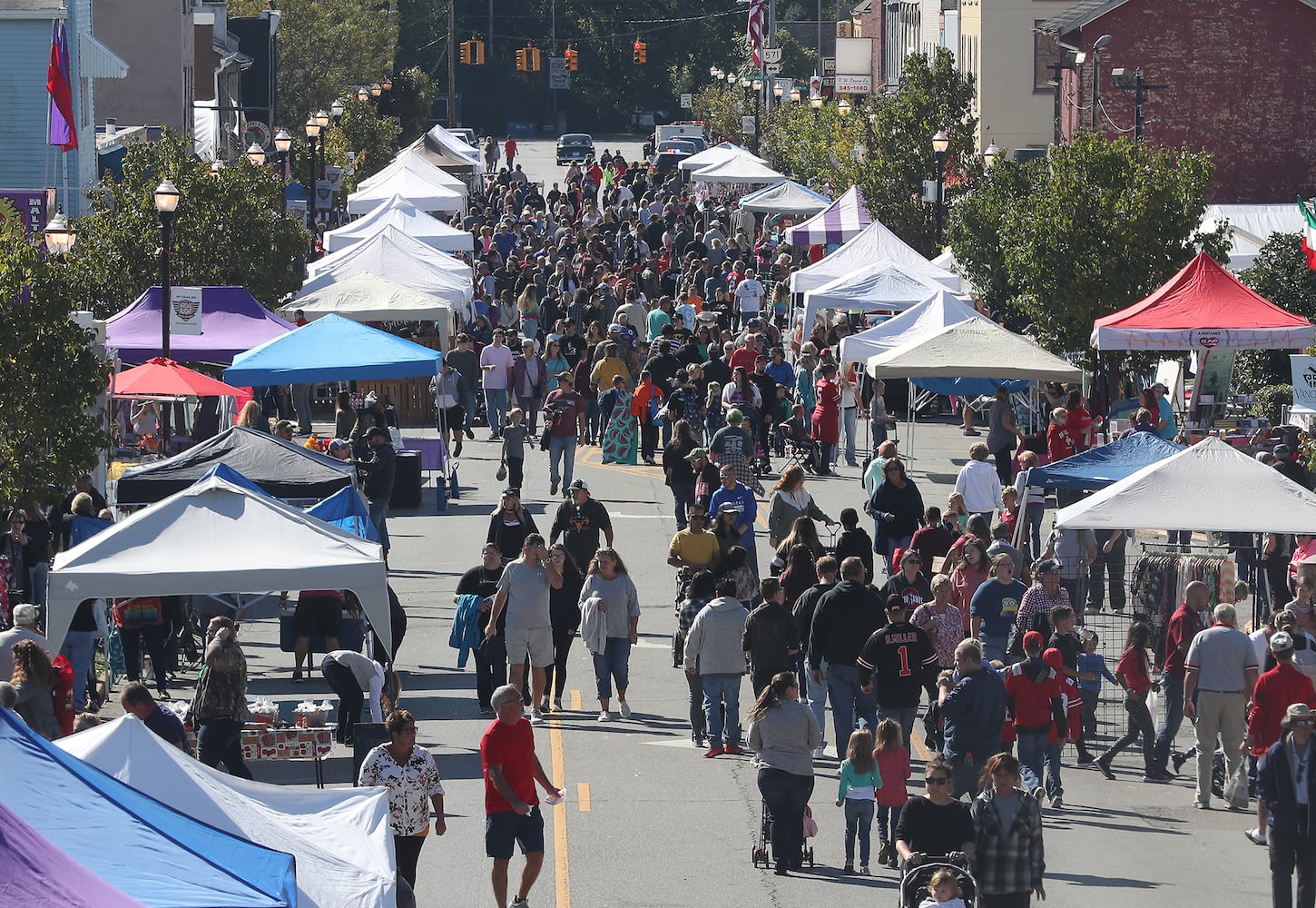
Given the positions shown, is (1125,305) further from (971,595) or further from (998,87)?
(998,87)

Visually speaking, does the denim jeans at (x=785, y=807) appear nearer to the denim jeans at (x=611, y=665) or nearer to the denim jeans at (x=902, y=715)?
the denim jeans at (x=902, y=715)

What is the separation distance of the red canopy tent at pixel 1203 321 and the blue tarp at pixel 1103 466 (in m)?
5.35

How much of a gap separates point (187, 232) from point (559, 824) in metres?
19.1

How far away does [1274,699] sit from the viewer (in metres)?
13.6

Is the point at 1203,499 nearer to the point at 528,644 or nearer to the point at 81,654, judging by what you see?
the point at 528,644

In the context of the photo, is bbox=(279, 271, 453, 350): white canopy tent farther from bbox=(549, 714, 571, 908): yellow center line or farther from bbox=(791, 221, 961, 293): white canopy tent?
bbox=(549, 714, 571, 908): yellow center line

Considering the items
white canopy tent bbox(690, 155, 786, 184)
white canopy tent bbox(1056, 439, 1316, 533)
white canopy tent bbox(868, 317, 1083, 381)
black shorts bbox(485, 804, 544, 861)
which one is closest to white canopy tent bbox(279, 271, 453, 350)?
white canopy tent bbox(868, 317, 1083, 381)

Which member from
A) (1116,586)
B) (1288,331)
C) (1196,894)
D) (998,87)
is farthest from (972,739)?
(998,87)

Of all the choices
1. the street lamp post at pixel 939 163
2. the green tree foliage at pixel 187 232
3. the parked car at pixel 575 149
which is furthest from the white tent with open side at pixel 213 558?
the parked car at pixel 575 149

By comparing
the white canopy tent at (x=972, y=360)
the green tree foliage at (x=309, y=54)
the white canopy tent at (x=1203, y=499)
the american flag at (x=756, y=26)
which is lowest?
the white canopy tent at (x=1203, y=499)

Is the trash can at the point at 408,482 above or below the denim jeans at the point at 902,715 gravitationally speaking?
above

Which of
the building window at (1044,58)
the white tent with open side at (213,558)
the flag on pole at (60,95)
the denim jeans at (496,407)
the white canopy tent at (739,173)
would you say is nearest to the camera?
the white tent with open side at (213,558)

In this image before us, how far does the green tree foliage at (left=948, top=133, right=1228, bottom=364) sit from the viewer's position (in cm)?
2812

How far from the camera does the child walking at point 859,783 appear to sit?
1225 centimetres
